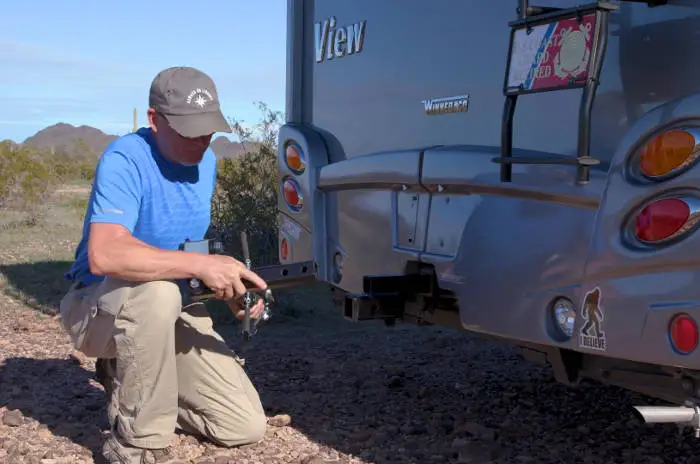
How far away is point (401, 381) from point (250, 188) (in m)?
4.50

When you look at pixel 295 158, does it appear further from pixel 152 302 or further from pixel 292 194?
pixel 152 302

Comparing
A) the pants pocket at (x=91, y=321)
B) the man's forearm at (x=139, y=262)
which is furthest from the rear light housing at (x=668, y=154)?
the pants pocket at (x=91, y=321)

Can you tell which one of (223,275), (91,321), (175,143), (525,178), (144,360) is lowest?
(144,360)

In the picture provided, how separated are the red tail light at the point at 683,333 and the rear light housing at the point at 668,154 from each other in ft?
1.41

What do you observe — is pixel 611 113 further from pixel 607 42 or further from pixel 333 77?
pixel 333 77

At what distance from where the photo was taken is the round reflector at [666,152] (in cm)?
279

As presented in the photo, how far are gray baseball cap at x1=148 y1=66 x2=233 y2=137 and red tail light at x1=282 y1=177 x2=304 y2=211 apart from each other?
1.21 m

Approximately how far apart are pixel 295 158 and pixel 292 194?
0.63ft

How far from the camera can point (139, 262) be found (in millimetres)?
3430

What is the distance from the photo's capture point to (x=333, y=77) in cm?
487

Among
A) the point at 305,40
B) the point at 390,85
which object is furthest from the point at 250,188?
the point at 390,85

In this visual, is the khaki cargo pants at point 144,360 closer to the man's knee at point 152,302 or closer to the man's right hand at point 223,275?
the man's knee at point 152,302

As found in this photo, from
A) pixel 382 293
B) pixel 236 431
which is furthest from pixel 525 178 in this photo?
pixel 236 431

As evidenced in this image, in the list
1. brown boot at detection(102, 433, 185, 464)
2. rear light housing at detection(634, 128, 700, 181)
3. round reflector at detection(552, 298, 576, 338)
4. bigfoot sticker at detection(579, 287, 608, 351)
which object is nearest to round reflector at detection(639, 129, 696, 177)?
rear light housing at detection(634, 128, 700, 181)
